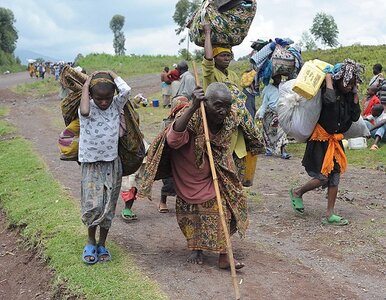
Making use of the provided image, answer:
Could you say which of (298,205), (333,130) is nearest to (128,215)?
→ (298,205)

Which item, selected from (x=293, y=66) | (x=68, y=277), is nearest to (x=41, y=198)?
(x=68, y=277)

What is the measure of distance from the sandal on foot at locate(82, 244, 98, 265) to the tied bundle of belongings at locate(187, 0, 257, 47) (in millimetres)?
2217

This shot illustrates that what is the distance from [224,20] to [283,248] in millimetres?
2331

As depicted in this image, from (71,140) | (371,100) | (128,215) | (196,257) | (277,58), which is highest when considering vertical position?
(277,58)

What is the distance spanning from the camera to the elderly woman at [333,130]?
6.02 metres

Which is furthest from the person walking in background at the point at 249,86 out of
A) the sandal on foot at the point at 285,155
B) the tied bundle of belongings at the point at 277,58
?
the tied bundle of belongings at the point at 277,58

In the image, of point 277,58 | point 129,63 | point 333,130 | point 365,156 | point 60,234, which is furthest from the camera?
point 129,63

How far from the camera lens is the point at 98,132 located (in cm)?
483

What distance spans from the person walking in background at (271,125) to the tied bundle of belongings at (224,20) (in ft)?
16.3

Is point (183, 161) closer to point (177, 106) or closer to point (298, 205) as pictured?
point (177, 106)

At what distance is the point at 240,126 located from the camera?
523 centimetres

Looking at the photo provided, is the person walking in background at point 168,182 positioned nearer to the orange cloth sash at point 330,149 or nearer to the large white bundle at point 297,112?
the large white bundle at point 297,112

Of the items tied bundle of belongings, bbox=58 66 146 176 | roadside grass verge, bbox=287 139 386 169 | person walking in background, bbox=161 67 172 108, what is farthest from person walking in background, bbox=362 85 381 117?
tied bundle of belongings, bbox=58 66 146 176

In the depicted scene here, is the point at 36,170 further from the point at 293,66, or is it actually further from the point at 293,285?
the point at 293,285
